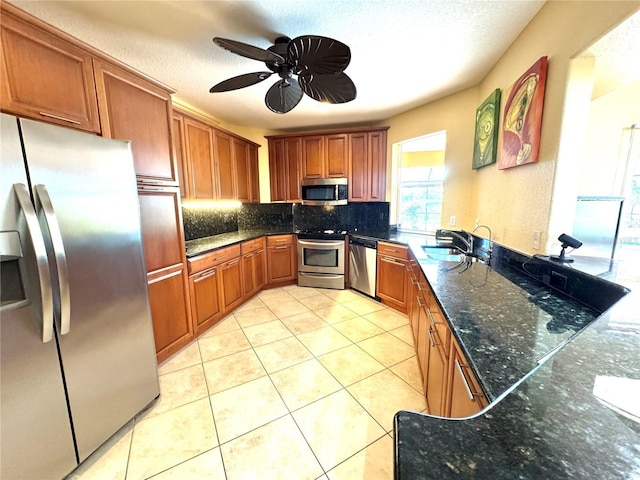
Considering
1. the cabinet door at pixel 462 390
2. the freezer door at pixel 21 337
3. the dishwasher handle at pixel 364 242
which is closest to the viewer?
the cabinet door at pixel 462 390

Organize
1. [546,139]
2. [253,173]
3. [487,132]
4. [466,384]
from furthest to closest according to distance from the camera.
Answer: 1. [253,173]
2. [487,132]
3. [546,139]
4. [466,384]

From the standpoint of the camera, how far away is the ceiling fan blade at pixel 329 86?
5.90 feet

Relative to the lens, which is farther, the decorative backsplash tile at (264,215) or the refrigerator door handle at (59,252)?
Answer: the decorative backsplash tile at (264,215)

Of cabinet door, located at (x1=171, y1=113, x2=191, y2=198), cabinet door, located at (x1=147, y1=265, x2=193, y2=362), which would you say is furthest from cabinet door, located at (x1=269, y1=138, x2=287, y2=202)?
cabinet door, located at (x1=147, y1=265, x2=193, y2=362)

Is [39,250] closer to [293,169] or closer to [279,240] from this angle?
[279,240]

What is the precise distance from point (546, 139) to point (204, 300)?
3000 millimetres

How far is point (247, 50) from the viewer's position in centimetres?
150

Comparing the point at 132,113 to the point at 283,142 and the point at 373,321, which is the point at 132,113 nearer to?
the point at 283,142

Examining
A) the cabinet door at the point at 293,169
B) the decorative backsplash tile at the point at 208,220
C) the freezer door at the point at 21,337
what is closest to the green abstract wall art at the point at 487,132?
the cabinet door at the point at 293,169

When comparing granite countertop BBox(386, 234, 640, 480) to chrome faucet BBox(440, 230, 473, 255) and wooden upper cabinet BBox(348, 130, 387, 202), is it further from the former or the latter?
wooden upper cabinet BBox(348, 130, 387, 202)

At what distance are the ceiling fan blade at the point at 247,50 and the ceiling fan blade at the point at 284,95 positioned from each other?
34cm

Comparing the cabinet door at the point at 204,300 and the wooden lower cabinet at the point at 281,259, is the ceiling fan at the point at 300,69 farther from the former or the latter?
the wooden lower cabinet at the point at 281,259

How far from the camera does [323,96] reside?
79.0 inches

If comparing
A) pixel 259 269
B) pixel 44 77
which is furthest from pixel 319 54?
pixel 259 269
